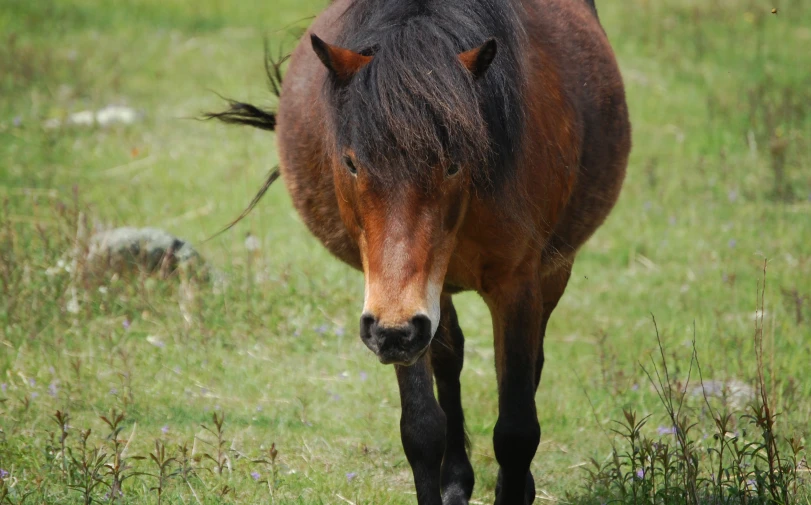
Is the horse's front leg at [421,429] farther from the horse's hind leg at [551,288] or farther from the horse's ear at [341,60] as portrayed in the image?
the horse's ear at [341,60]

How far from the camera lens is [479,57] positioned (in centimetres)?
297

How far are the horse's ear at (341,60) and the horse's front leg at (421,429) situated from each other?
1.16 m

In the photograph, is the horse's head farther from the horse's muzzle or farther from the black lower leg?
the black lower leg

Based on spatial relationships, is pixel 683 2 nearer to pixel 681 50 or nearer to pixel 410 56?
pixel 681 50

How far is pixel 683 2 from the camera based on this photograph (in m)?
12.2

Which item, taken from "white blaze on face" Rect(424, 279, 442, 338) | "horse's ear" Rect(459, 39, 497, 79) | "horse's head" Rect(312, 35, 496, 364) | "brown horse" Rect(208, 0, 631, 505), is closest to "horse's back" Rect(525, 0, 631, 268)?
"brown horse" Rect(208, 0, 631, 505)

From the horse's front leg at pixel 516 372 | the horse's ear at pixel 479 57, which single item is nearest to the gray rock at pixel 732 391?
the horse's front leg at pixel 516 372

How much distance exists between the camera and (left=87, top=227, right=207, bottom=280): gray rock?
5871mm

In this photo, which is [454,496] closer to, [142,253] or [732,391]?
[732,391]

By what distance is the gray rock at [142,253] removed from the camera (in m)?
5.87

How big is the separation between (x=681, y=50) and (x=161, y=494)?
29.3 ft

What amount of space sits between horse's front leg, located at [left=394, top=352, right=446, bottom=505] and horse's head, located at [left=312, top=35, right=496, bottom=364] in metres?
0.78

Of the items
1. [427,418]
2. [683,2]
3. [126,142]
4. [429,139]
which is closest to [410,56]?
[429,139]

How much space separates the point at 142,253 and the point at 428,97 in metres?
3.46
